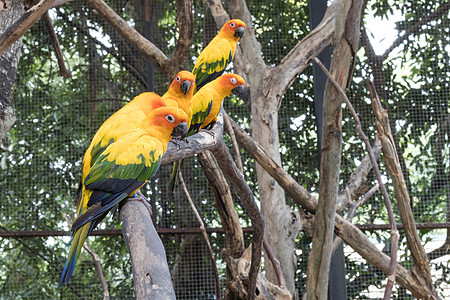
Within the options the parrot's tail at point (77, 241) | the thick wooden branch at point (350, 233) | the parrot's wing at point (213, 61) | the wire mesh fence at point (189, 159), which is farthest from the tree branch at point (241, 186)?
the wire mesh fence at point (189, 159)

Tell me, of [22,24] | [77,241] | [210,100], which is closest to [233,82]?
[210,100]

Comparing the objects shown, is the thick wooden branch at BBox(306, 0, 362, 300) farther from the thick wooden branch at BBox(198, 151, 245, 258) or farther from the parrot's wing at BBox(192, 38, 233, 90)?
the parrot's wing at BBox(192, 38, 233, 90)

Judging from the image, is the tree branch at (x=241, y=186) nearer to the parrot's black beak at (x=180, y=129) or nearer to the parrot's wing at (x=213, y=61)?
the parrot's black beak at (x=180, y=129)

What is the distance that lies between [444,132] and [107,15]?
5.28 feet

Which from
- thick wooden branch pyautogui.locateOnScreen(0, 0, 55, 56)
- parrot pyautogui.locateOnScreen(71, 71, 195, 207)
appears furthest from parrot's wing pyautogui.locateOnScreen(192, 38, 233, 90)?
thick wooden branch pyautogui.locateOnScreen(0, 0, 55, 56)

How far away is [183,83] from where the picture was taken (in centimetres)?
130

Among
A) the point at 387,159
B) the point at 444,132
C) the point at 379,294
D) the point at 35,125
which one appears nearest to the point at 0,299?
the point at 35,125

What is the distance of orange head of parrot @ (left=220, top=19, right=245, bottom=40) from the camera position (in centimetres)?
182

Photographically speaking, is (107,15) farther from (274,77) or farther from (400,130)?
(400,130)

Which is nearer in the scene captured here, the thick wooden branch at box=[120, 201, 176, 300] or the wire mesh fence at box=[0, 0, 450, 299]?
the thick wooden branch at box=[120, 201, 176, 300]

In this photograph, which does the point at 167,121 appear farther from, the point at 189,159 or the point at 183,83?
the point at 189,159

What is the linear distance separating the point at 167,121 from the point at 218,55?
3.12ft

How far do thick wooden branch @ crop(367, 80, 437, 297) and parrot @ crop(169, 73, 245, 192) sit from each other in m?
0.42

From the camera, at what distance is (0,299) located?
7.59 feet
